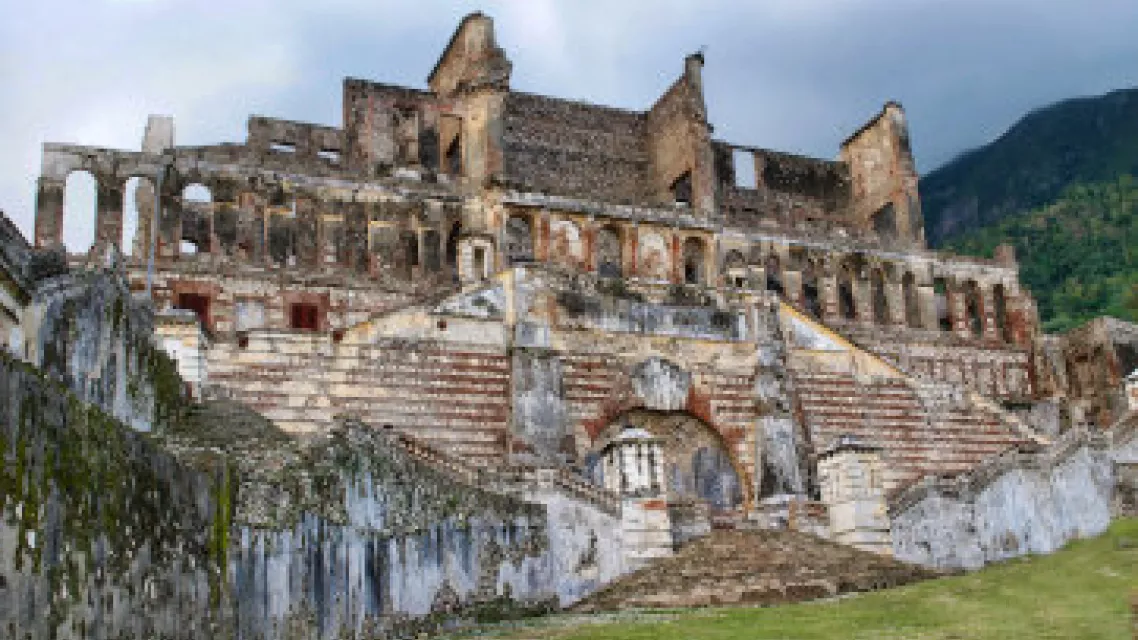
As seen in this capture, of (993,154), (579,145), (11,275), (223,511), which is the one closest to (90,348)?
(11,275)

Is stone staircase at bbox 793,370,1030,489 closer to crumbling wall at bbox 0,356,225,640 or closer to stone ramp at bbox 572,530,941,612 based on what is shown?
stone ramp at bbox 572,530,941,612

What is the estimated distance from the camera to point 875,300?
39.9 m

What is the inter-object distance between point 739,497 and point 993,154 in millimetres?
59524

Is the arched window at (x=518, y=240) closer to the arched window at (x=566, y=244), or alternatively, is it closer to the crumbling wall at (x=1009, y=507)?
the arched window at (x=566, y=244)

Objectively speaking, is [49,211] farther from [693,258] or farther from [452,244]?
[693,258]

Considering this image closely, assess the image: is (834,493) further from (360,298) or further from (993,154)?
(993,154)

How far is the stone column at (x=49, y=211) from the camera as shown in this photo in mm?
29234

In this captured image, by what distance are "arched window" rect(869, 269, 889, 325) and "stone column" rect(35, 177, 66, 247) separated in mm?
Answer: 23481

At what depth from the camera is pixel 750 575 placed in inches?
672

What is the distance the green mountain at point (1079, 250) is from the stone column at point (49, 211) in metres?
35.8

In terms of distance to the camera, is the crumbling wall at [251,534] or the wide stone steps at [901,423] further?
the wide stone steps at [901,423]

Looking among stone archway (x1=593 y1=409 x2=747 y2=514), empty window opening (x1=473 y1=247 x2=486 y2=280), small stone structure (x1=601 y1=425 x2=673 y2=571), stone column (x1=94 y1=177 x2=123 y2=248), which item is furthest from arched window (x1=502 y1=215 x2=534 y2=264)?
small stone structure (x1=601 y1=425 x2=673 y2=571)

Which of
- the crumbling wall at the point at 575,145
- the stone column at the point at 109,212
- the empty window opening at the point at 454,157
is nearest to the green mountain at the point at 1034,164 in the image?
the crumbling wall at the point at 575,145

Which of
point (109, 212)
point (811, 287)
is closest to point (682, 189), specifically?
point (811, 287)
